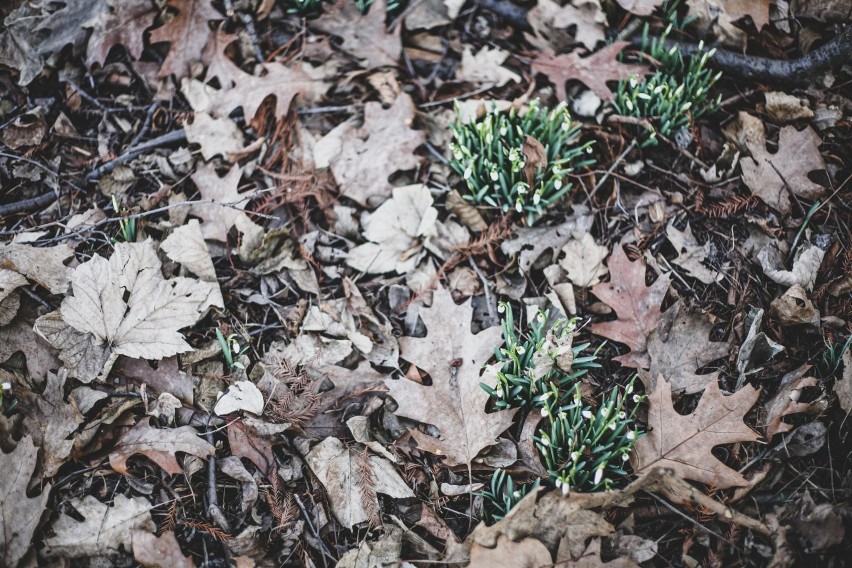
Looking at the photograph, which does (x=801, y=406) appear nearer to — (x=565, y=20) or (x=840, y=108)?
(x=840, y=108)

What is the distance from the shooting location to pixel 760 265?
246 cm

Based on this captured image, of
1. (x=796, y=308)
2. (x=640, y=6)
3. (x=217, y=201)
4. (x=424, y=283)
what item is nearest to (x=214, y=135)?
(x=217, y=201)

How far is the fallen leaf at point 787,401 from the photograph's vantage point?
80.6 inches

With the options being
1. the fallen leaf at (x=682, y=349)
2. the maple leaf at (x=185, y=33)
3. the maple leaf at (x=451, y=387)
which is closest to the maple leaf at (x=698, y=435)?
the fallen leaf at (x=682, y=349)

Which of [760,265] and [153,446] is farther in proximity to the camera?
[760,265]

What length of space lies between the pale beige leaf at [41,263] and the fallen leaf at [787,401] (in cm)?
287

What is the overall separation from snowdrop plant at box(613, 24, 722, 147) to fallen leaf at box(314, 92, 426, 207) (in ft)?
3.48

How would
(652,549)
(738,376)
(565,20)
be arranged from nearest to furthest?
1. (652,549)
2. (738,376)
3. (565,20)

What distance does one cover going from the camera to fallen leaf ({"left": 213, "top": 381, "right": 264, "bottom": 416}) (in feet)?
7.22

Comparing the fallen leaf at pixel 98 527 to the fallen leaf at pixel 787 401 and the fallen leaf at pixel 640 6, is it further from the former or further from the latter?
the fallen leaf at pixel 640 6

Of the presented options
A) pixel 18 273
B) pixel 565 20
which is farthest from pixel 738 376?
pixel 18 273

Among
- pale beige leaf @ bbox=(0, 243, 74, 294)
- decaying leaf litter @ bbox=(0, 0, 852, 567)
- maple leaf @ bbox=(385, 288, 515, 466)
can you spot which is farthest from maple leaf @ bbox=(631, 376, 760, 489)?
pale beige leaf @ bbox=(0, 243, 74, 294)

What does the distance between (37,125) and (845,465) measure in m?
3.88

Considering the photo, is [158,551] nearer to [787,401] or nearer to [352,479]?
[352,479]
